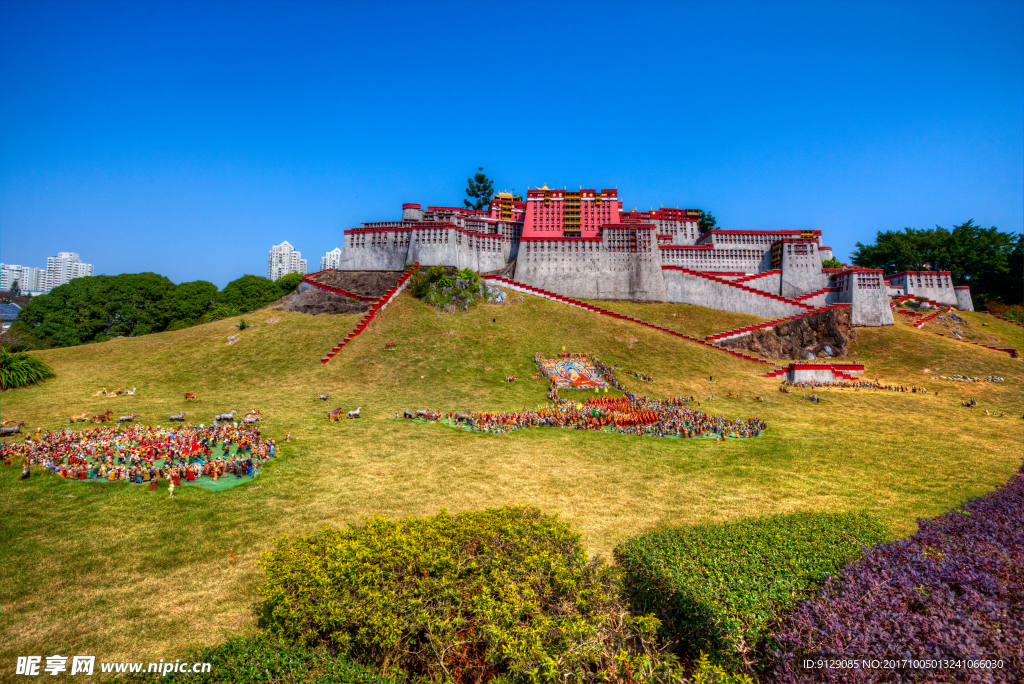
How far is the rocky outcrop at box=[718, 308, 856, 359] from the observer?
38156mm

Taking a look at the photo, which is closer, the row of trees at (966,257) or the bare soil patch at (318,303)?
the bare soil patch at (318,303)

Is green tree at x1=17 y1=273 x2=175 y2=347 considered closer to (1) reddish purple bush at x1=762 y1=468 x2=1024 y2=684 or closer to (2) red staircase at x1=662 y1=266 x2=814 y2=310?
(2) red staircase at x1=662 y1=266 x2=814 y2=310

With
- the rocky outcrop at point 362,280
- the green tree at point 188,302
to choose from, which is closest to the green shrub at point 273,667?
the rocky outcrop at point 362,280

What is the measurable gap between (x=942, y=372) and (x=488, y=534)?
127ft

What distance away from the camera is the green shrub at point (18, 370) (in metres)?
24.6

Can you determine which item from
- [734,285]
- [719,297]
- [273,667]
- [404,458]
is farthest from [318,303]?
[734,285]

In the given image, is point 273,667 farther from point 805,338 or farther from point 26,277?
point 26,277

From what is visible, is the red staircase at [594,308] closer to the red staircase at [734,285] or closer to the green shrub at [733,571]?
the red staircase at [734,285]

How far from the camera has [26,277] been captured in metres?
194

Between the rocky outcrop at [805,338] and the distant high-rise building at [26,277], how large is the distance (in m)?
256

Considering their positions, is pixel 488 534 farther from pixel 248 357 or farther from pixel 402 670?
pixel 248 357

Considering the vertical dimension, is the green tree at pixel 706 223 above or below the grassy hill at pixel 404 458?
above

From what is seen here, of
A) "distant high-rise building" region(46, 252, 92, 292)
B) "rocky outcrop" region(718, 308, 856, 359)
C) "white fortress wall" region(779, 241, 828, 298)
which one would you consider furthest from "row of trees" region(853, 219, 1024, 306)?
"distant high-rise building" region(46, 252, 92, 292)

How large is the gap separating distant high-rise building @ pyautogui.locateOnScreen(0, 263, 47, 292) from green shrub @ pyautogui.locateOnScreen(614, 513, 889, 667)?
261m
